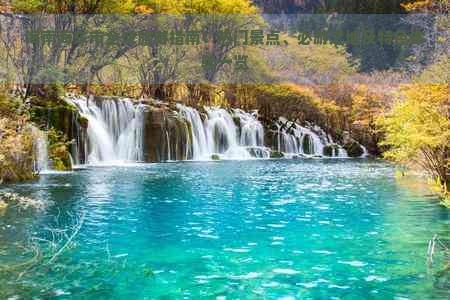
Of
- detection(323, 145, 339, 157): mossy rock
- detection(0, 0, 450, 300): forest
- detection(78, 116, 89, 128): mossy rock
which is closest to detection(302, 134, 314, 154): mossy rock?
detection(0, 0, 450, 300): forest

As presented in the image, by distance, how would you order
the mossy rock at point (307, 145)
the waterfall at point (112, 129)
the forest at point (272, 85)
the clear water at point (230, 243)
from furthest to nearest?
the mossy rock at point (307, 145) → the waterfall at point (112, 129) → the forest at point (272, 85) → the clear water at point (230, 243)

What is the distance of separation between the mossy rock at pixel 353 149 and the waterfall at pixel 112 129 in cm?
2152

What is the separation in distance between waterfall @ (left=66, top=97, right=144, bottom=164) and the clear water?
13177mm

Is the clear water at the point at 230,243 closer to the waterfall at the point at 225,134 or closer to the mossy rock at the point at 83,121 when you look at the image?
the mossy rock at the point at 83,121

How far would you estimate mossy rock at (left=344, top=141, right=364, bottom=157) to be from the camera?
50094mm

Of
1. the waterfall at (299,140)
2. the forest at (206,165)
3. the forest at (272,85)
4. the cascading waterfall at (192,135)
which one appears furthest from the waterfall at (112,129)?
the waterfall at (299,140)

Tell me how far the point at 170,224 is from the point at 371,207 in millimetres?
6039

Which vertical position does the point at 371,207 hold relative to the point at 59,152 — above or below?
below

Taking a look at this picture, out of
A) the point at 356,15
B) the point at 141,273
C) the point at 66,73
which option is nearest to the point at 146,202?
the point at 141,273

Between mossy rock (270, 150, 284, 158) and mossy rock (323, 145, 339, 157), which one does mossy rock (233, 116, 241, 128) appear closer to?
mossy rock (270, 150, 284, 158)

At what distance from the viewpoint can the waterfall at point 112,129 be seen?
32656 millimetres

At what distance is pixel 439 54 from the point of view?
18000mm

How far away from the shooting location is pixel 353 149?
50469 mm

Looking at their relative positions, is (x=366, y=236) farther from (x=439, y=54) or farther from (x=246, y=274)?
(x=439, y=54)
